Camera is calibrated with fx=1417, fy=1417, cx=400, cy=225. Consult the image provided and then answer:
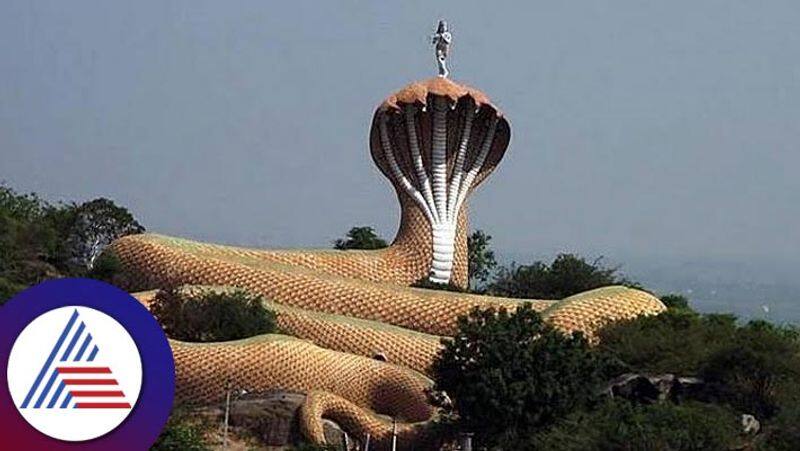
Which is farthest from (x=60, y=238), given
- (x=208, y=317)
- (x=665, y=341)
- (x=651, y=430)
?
(x=651, y=430)

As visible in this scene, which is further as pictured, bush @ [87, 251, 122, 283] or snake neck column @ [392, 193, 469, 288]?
snake neck column @ [392, 193, 469, 288]

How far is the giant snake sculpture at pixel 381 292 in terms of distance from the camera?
32375 mm

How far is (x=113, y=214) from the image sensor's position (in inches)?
2363

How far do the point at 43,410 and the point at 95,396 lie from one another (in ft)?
1.02

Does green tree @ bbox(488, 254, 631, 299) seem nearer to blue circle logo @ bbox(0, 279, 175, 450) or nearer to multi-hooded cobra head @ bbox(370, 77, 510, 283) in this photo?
multi-hooded cobra head @ bbox(370, 77, 510, 283)

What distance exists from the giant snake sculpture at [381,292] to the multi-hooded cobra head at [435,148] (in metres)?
0.04

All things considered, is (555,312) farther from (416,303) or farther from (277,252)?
(277,252)

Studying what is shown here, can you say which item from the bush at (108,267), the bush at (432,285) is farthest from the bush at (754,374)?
the bush at (108,267)

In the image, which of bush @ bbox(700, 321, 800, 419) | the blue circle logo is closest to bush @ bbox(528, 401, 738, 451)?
bush @ bbox(700, 321, 800, 419)

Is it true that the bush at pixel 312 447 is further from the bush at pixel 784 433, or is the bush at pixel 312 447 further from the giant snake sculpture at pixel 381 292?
the bush at pixel 784 433

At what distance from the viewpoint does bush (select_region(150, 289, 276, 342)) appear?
35531mm

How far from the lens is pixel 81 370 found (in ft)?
27.2

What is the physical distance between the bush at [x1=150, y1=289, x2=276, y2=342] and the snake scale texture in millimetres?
1069

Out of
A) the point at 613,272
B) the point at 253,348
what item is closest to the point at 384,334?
the point at 253,348
